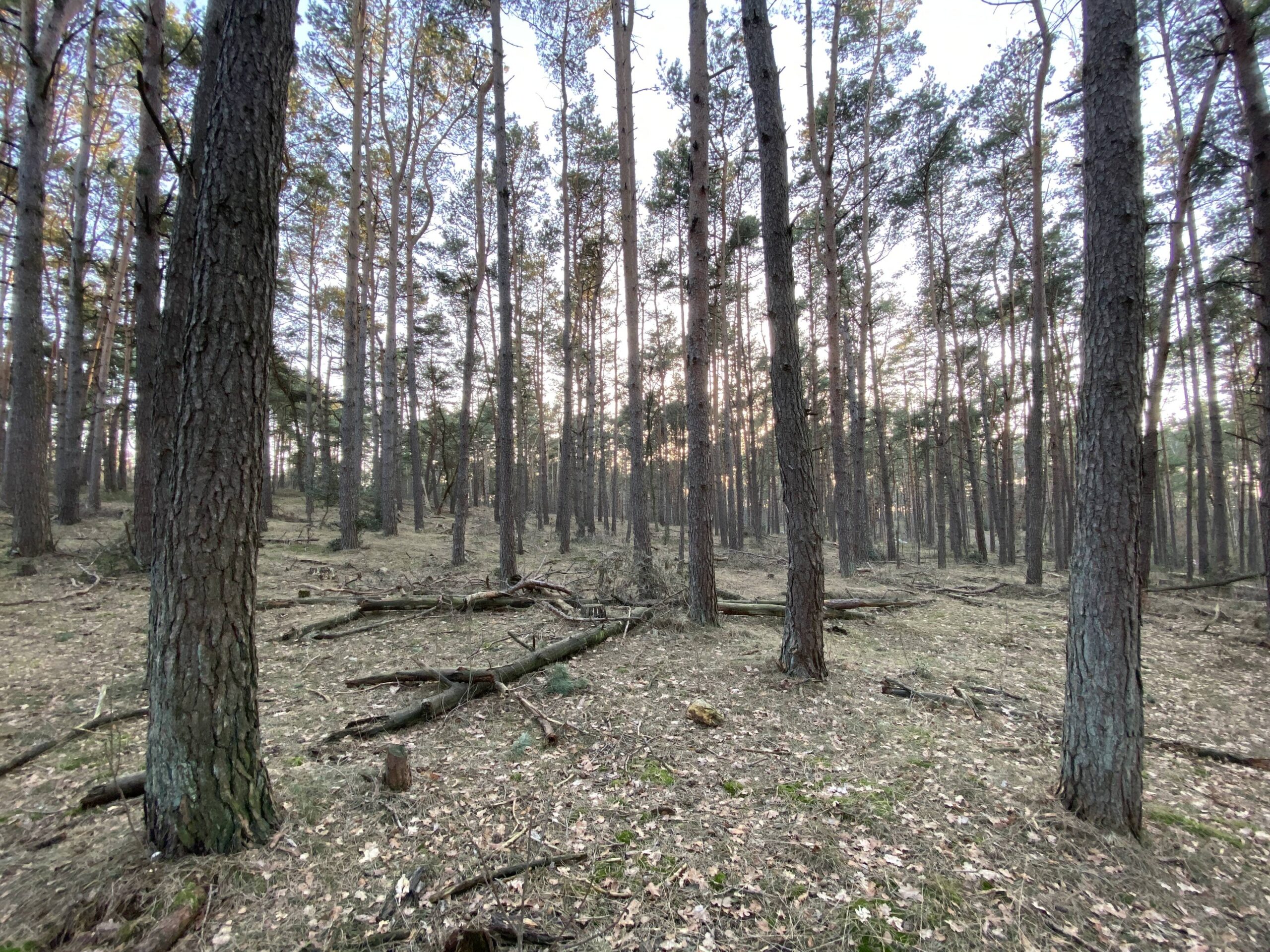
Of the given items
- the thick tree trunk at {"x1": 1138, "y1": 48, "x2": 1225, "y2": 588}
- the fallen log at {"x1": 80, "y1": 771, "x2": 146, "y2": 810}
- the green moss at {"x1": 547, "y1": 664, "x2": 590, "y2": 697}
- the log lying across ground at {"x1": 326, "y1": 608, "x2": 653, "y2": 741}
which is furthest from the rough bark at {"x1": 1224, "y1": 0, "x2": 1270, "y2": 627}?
the fallen log at {"x1": 80, "y1": 771, "x2": 146, "y2": 810}

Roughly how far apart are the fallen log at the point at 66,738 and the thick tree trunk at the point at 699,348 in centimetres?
515

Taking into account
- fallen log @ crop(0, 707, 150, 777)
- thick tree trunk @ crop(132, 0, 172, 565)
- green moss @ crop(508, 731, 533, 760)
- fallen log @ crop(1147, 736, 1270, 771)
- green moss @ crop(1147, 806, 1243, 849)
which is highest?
thick tree trunk @ crop(132, 0, 172, 565)

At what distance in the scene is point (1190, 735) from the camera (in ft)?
13.2

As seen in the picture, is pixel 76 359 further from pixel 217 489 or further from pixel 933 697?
pixel 933 697

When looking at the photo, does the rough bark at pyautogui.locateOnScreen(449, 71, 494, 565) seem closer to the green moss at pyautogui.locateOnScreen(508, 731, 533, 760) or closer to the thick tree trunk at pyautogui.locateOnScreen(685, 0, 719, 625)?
the thick tree trunk at pyautogui.locateOnScreen(685, 0, 719, 625)

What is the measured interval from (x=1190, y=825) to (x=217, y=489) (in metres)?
5.44

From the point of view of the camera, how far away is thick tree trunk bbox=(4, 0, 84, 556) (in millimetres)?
7594

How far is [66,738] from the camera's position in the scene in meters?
3.31

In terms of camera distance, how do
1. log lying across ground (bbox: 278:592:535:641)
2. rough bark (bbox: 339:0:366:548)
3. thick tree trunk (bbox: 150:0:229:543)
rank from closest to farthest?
thick tree trunk (bbox: 150:0:229:543) < log lying across ground (bbox: 278:592:535:641) < rough bark (bbox: 339:0:366:548)

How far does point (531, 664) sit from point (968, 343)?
22.7 metres

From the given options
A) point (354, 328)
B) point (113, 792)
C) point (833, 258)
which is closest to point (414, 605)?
point (113, 792)

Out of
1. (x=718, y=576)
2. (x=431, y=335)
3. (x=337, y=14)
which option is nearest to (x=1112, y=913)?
(x=718, y=576)

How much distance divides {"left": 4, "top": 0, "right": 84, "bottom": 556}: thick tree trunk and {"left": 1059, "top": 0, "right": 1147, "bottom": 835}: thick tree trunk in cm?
1275

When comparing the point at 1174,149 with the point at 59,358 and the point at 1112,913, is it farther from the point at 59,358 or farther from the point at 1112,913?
the point at 59,358
